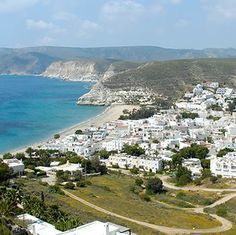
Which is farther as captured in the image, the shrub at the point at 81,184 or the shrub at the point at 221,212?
the shrub at the point at 81,184

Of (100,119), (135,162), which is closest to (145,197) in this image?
(135,162)

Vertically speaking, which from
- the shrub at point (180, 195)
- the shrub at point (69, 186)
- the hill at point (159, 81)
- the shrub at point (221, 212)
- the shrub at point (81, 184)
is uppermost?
the hill at point (159, 81)

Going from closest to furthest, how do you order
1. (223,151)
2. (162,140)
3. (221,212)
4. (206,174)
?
(221,212)
(206,174)
(223,151)
(162,140)

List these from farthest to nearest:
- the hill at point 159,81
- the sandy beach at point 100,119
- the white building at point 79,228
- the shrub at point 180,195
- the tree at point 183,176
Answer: the hill at point 159,81
the sandy beach at point 100,119
the tree at point 183,176
the shrub at point 180,195
the white building at point 79,228

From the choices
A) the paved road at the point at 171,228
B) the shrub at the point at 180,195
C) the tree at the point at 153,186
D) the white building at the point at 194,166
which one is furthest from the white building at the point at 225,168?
the paved road at the point at 171,228

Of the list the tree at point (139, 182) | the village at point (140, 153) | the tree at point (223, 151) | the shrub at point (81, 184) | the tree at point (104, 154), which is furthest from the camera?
the tree at point (104, 154)

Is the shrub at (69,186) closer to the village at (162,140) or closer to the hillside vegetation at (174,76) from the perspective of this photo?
the village at (162,140)

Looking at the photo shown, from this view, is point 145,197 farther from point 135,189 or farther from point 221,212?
point 221,212
